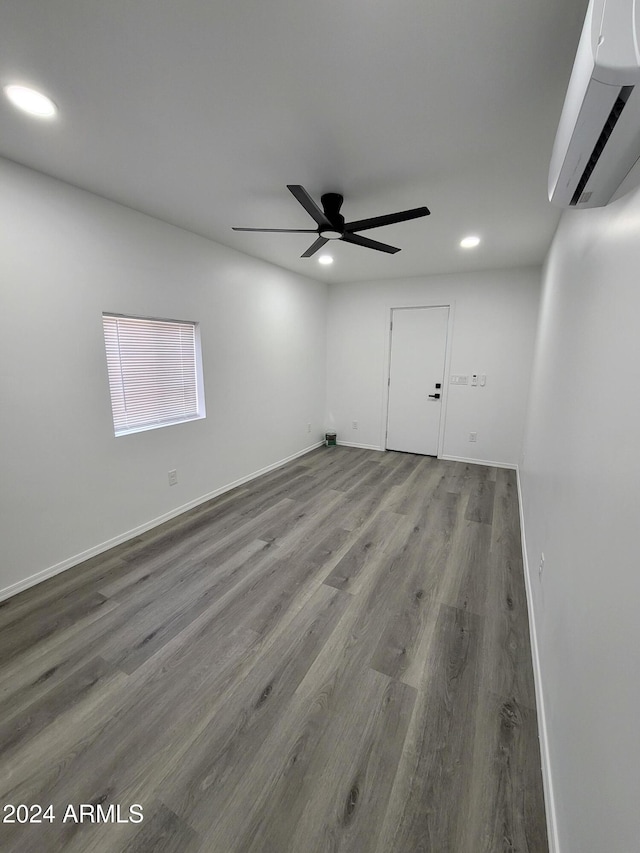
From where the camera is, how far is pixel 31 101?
4.93ft

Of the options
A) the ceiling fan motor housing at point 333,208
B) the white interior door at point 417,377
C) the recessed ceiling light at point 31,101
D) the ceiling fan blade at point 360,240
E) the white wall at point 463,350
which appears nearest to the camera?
the recessed ceiling light at point 31,101

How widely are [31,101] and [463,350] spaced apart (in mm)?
4410

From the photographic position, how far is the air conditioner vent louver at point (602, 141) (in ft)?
2.50

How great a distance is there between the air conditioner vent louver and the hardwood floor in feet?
6.47

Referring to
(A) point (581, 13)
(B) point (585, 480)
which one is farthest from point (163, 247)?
(B) point (585, 480)

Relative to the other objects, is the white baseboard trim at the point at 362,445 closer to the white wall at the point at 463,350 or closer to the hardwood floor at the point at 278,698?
the white wall at the point at 463,350

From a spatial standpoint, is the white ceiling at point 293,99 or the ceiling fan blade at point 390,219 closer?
the white ceiling at point 293,99

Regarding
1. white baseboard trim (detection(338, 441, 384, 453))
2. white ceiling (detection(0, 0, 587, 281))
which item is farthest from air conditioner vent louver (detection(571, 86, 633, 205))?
white baseboard trim (detection(338, 441, 384, 453))

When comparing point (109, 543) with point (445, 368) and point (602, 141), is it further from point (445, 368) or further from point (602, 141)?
point (445, 368)

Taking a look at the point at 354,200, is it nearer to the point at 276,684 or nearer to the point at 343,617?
the point at 343,617

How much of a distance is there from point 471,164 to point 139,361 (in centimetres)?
267

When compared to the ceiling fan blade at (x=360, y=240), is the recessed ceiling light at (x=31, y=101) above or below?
above

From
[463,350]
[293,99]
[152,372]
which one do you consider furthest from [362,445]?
[293,99]

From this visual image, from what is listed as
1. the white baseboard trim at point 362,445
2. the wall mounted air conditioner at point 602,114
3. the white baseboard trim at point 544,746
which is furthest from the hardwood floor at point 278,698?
the white baseboard trim at point 362,445
